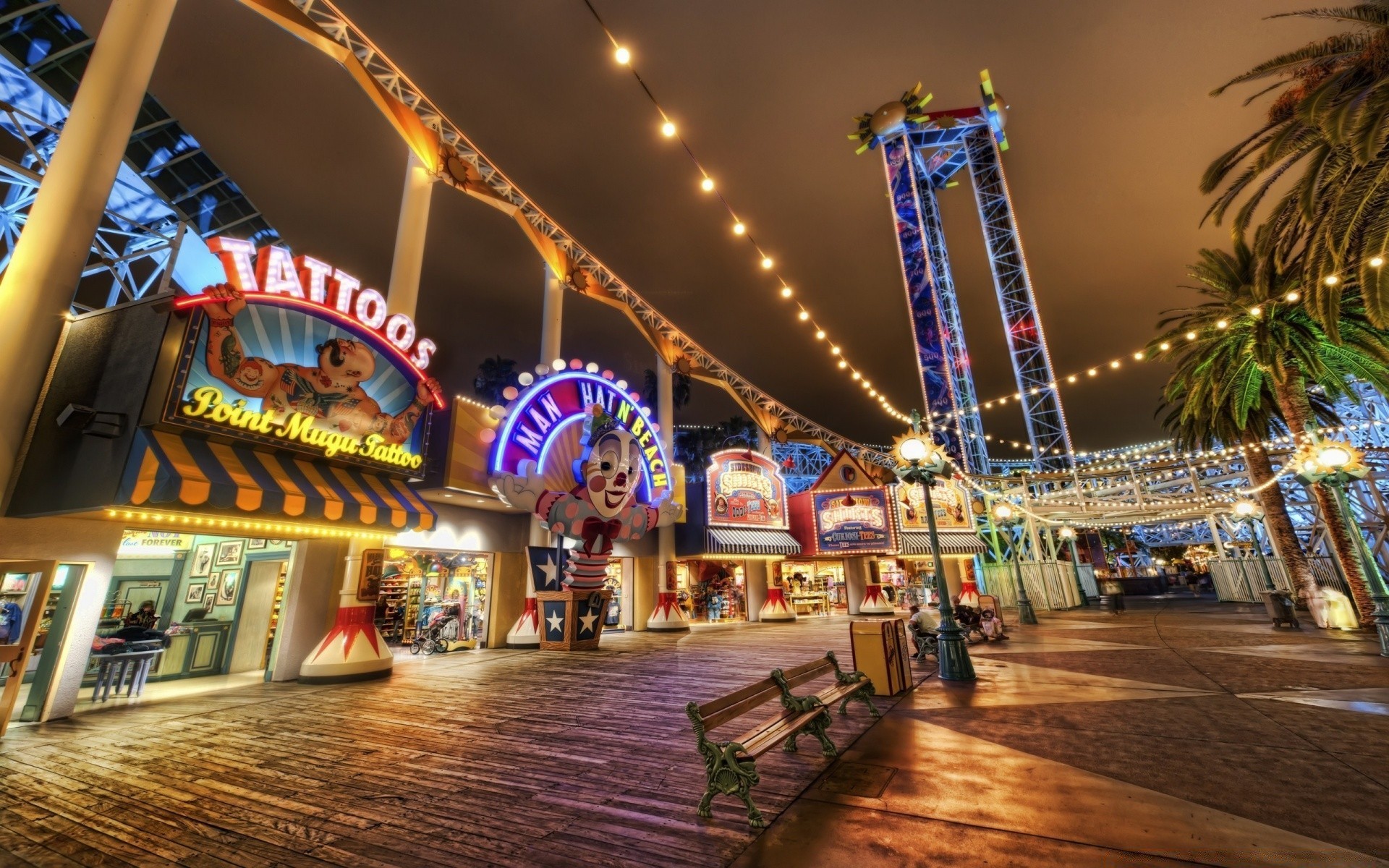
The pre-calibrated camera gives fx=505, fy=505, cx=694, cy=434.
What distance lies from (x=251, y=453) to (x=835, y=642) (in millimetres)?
13765

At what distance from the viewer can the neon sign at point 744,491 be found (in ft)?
72.4

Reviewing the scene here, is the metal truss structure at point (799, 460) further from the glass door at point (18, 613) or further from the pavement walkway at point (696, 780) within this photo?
the glass door at point (18, 613)

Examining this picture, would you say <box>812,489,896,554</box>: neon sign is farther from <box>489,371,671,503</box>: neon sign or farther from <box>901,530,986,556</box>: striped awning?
<box>489,371,671,503</box>: neon sign

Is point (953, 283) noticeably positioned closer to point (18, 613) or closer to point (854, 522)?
point (854, 522)

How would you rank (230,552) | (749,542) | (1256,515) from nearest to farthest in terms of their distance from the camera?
(230,552), (749,542), (1256,515)

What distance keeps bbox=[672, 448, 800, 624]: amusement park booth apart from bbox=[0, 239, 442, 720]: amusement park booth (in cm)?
1192

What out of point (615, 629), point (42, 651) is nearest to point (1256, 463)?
point (615, 629)

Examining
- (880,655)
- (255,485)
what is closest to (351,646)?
(255,485)

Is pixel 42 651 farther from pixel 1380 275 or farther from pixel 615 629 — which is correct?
pixel 1380 275

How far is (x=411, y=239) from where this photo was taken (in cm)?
1270

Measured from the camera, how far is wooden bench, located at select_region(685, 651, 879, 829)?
12.1ft

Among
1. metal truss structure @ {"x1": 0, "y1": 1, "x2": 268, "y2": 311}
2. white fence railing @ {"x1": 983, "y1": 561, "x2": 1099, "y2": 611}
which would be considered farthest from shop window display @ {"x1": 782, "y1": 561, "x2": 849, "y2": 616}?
metal truss structure @ {"x1": 0, "y1": 1, "x2": 268, "y2": 311}

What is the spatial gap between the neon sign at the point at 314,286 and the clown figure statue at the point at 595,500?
12.8 feet

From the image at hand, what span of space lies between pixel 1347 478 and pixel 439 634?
22.1 meters
